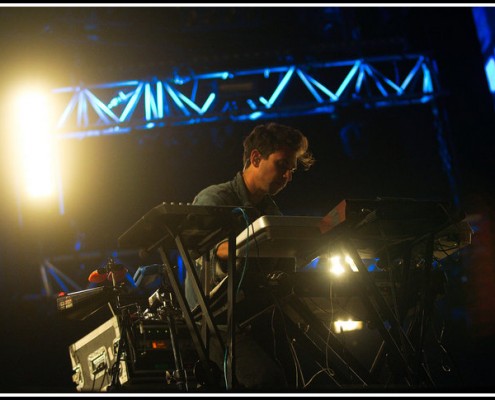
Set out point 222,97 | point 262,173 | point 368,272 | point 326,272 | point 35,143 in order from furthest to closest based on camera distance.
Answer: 1. point 222,97
2. point 35,143
3. point 262,173
4. point 326,272
5. point 368,272

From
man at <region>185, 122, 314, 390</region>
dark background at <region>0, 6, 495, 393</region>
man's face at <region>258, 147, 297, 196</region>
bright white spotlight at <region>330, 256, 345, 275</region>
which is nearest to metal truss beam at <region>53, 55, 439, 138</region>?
dark background at <region>0, 6, 495, 393</region>

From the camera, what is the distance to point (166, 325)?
283cm

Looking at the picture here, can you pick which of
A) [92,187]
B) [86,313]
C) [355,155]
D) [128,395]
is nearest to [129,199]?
[92,187]

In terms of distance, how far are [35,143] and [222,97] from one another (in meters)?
2.17

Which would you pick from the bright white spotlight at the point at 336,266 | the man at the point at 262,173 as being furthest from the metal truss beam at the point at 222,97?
the bright white spotlight at the point at 336,266

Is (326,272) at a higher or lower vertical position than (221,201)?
lower

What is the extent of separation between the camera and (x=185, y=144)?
666 centimetres

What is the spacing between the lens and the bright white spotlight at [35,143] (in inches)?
242

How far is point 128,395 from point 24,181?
5.36 m

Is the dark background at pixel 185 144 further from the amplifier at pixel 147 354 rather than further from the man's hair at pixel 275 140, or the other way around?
the man's hair at pixel 275 140

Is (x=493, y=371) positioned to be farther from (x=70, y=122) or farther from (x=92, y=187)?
(x=70, y=122)

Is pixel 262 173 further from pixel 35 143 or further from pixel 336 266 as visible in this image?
pixel 35 143

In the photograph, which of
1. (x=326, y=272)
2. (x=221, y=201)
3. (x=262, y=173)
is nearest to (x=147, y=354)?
(x=221, y=201)

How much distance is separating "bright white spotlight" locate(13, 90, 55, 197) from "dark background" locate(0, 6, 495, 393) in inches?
7.0
